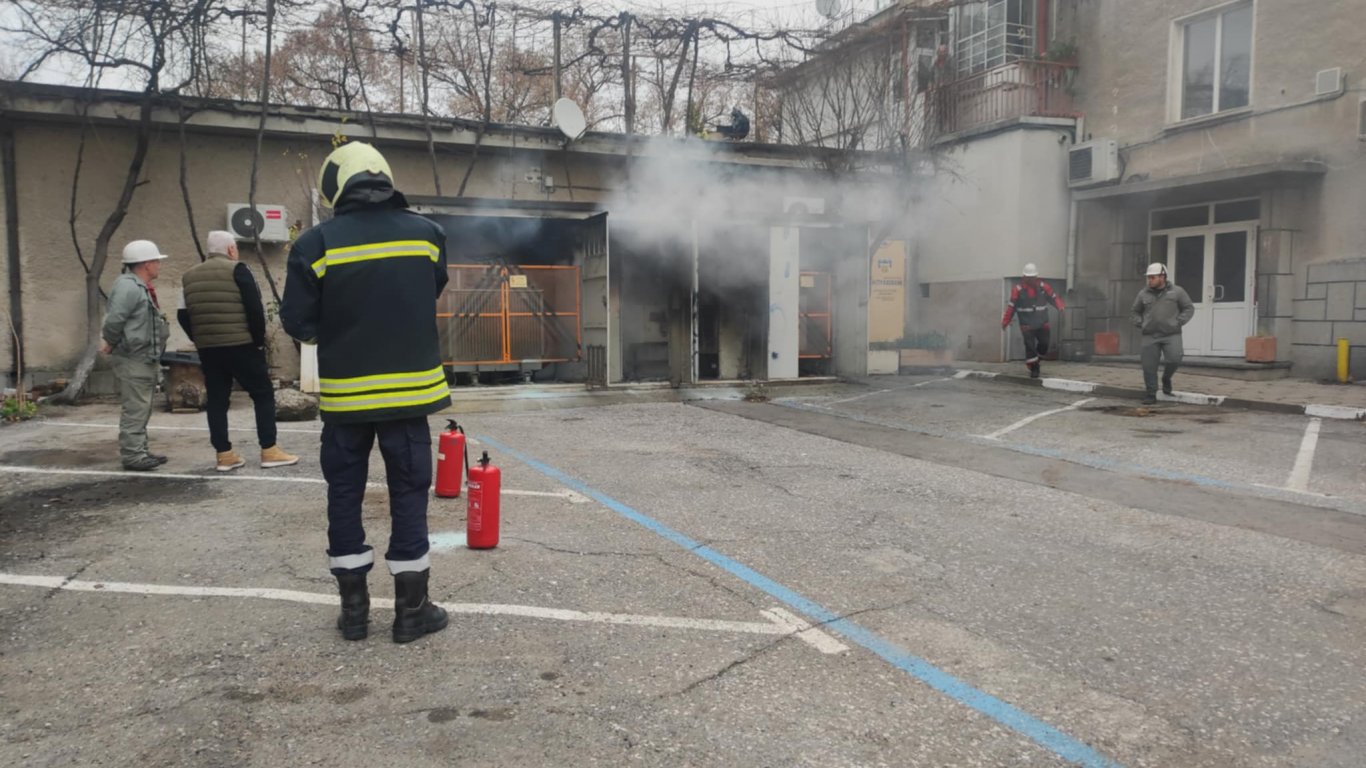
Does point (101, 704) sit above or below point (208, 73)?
below

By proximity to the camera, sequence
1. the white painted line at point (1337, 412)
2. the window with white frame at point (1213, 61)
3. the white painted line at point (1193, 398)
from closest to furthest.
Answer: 1. the white painted line at point (1337, 412)
2. the white painted line at point (1193, 398)
3. the window with white frame at point (1213, 61)

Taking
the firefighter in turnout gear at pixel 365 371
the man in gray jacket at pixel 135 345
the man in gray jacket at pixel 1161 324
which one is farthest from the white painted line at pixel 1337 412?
the man in gray jacket at pixel 135 345

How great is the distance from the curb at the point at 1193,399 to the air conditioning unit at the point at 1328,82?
496cm

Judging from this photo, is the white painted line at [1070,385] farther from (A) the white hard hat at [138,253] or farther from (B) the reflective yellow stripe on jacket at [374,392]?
(A) the white hard hat at [138,253]

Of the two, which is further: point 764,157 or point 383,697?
point 764,157

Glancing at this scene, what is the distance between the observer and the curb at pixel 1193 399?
8984 mm

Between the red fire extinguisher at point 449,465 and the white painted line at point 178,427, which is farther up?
the red fire extinguisher at point 449,465

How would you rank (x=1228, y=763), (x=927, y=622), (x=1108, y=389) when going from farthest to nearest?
(x=1108, y=389) < (x=927, y=622) < (x=1228, y=763)

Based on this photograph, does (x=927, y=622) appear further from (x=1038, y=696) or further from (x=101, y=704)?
(x=101, y=704)

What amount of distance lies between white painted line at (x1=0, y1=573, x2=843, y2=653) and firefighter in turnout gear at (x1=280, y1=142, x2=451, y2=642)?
315 mm

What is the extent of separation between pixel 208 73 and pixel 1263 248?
50.4 ft

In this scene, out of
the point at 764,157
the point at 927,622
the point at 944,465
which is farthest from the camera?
the point at 764,157

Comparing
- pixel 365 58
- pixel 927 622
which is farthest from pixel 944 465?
pixel 365 58

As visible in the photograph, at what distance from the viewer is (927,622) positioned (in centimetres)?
336
